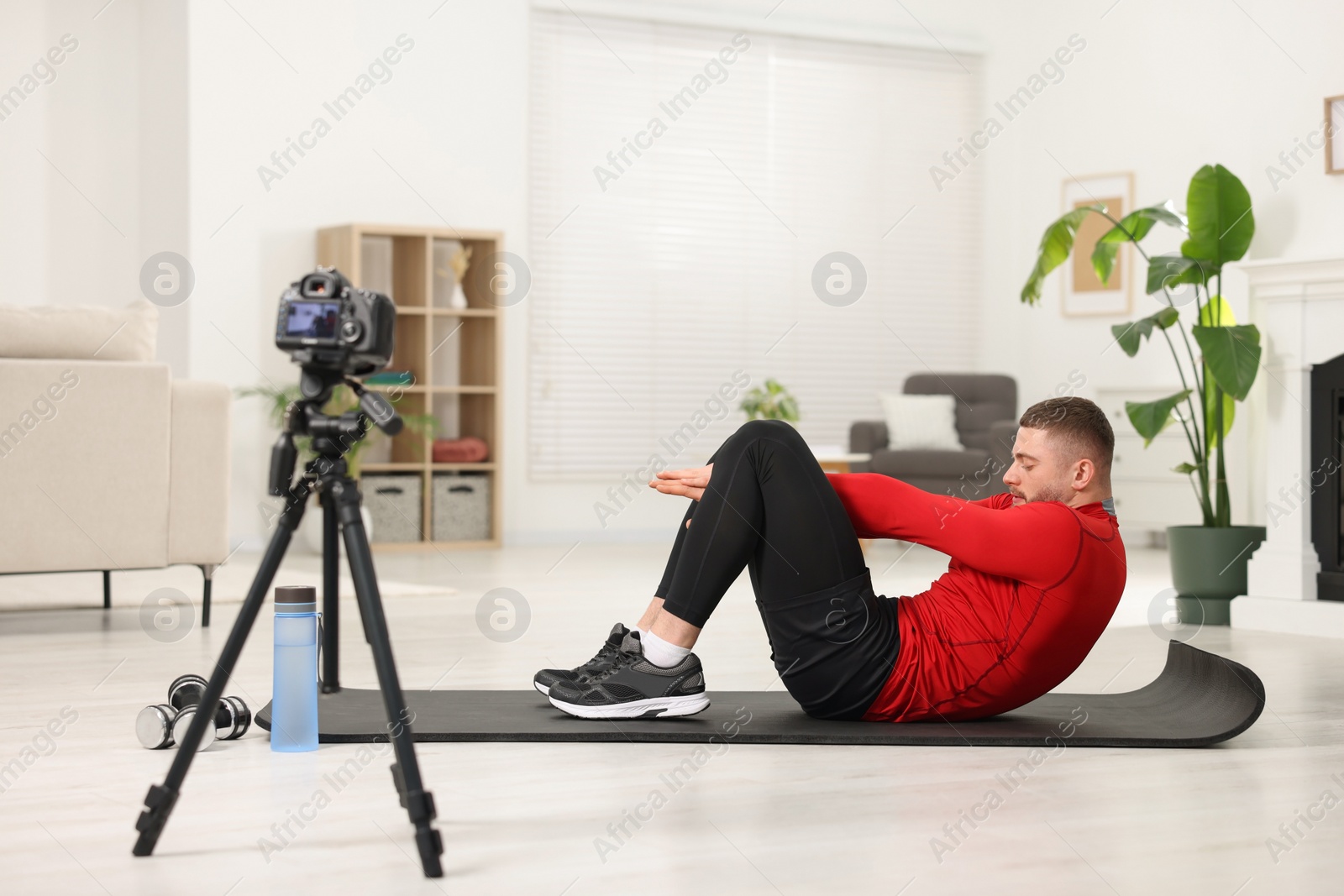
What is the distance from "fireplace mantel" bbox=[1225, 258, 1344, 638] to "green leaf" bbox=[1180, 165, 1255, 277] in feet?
0.31

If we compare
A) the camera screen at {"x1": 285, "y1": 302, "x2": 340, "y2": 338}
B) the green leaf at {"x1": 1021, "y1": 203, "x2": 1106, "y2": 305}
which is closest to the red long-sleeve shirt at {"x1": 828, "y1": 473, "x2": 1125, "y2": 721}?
the camera screen at {"x1": 285, "y1": 302, "x2": 340, "y2": 338}

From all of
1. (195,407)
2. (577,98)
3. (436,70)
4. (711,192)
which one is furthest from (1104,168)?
(195,407)

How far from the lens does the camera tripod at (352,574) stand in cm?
170

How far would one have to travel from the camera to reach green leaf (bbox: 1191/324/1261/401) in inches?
173

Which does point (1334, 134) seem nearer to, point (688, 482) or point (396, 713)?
point (688, 482)

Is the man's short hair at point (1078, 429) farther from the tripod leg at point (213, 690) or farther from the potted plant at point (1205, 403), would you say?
the potted plant at point (1205, 403)

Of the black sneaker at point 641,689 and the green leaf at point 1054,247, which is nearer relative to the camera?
the black sneaker at point 641,689

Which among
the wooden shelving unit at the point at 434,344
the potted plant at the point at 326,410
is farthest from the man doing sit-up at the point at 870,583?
the wooden shelving unit at the point at 434,344

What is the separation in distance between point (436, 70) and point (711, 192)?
5.33ft

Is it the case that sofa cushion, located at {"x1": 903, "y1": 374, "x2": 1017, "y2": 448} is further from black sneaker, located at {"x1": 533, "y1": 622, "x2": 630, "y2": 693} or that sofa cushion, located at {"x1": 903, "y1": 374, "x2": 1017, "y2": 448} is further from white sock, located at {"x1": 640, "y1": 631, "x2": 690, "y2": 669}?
white sock, located at {"x1": 640, "y1": 631, "x2": 690, "y2": 669}

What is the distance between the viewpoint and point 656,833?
196 cm

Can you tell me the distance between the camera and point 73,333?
399 centimetres

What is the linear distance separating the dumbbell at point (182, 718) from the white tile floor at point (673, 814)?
0.04 m

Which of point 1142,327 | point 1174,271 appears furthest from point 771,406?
point 1174,271
